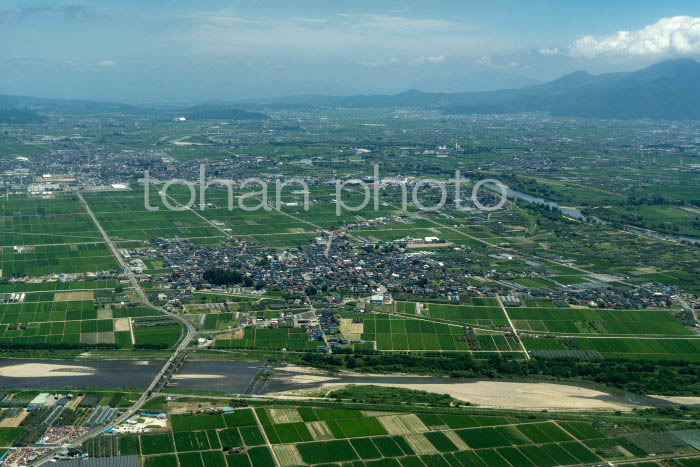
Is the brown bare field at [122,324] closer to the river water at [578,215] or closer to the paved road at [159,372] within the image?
the paved road at [159,372]

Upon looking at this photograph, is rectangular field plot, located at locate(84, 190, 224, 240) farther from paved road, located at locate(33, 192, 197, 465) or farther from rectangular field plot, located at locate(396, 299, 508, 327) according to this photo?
rectangular field plot, located at locate(396, 299, 508, 327)

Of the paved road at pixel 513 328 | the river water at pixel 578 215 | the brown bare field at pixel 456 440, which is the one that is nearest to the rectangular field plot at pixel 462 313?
the paved road at pixel 513 328

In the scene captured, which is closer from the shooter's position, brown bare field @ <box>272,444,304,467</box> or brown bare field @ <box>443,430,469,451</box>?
brown bare field @ <box>272,444,304,467</box>

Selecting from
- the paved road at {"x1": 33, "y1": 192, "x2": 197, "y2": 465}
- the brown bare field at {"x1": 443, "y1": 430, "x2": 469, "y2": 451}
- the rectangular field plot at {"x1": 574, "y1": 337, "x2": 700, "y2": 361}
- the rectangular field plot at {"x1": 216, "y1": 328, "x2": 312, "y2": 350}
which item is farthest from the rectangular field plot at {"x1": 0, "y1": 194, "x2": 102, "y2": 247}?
the rectangular field plot at {"x1": 574, "y1": 337, "x2": 700, "y2": 361}

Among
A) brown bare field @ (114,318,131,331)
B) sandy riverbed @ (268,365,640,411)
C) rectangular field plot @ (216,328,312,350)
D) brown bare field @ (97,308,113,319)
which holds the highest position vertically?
brown bare field @ (97,308,113,319)

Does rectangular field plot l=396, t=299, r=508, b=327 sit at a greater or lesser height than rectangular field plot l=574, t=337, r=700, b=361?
greater

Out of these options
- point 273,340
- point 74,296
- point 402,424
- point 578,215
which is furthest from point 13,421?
point 578,215

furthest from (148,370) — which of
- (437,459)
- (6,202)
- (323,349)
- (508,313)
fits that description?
(6,202)

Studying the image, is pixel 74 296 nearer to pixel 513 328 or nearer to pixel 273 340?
pixel 273 340
